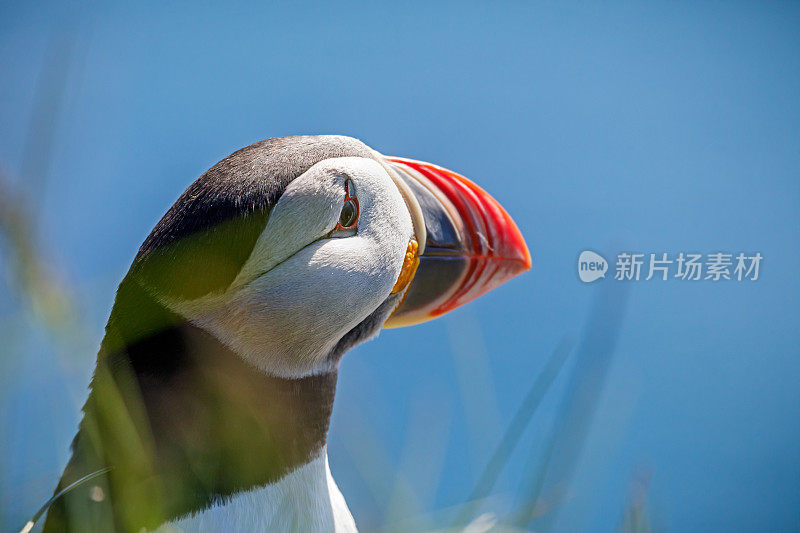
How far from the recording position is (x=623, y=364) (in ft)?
7.00

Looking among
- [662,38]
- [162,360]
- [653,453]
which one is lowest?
[653,453]

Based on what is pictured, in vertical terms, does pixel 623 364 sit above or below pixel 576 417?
below

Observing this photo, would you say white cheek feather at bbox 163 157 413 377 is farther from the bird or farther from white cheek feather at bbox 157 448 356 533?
white cheek feather at bbox 157 448 356 533

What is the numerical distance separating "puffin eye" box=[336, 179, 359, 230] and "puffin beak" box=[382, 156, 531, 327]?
5.4 inches

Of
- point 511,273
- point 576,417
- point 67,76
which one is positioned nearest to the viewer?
point 67,76

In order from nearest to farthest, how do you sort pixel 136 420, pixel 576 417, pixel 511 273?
1. pixel 576 417
2. pixel 136 420
3. pixel 511 273

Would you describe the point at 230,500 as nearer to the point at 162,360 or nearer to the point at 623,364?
the point at 162,360

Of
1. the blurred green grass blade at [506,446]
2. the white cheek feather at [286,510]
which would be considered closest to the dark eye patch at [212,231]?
the white cheek feather at [286,510]

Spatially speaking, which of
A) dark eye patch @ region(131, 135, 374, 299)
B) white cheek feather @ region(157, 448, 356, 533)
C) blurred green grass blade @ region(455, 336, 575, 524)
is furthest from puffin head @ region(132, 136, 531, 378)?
blurred green grass blade @ region(455, 336, 575, 524)

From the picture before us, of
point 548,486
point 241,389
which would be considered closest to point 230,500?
point 241,389

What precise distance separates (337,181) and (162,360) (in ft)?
0.99

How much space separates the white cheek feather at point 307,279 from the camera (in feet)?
2.53

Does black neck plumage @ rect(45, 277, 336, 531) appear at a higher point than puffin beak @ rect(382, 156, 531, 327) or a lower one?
lower

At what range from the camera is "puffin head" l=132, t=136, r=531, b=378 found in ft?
2.44
